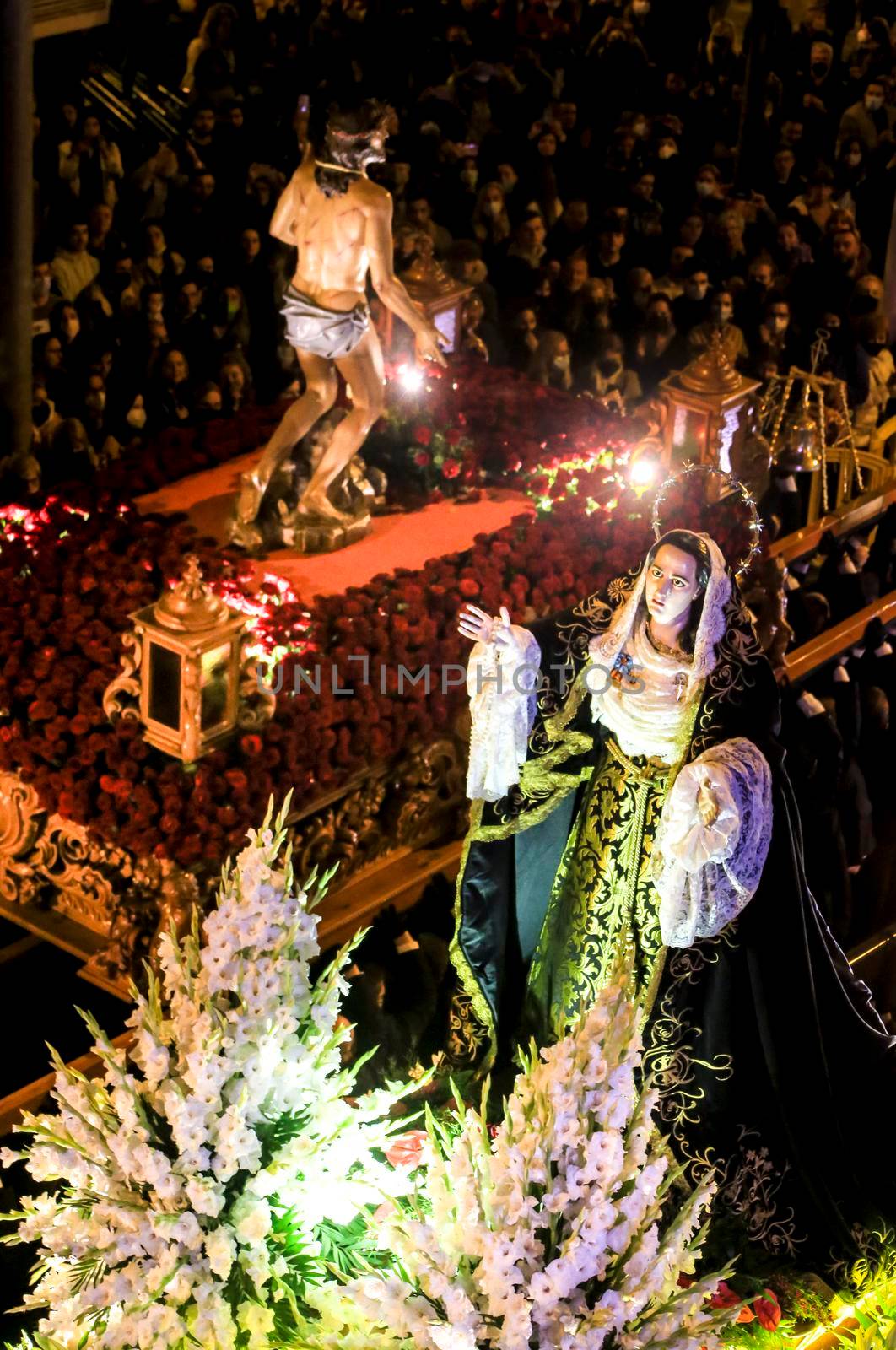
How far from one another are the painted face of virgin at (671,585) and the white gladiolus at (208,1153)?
1.46 m

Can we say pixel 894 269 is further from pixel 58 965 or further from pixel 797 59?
pixel 58 965

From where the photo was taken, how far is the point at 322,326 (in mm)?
9555

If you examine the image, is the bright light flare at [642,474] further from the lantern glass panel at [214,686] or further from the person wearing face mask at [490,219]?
the person wearing face mask at [490,219]

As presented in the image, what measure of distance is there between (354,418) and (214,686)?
1858 millimetres

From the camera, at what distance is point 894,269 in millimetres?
12836

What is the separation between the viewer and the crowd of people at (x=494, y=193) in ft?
36.6

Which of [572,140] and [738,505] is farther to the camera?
[572,140]

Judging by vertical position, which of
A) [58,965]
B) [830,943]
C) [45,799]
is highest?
[830,943]

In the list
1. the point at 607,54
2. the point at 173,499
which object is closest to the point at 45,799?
the point at 173,499

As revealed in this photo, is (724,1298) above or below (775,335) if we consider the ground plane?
below

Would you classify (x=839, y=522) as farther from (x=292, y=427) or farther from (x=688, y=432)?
(x=292, y=427)

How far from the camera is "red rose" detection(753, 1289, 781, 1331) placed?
22.0 feet

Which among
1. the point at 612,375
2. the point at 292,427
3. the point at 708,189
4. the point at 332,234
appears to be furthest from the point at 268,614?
the point at 708,189

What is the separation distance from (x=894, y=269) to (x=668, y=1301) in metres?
8.52
